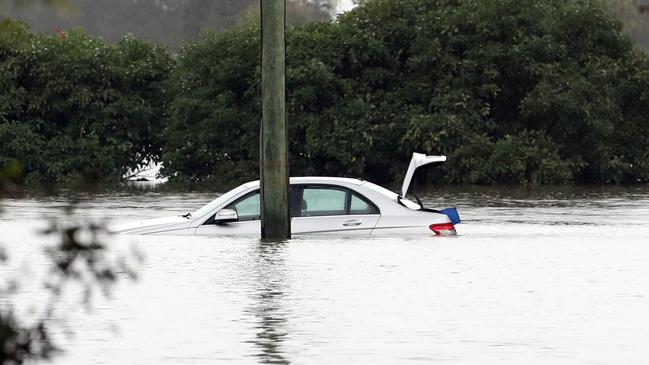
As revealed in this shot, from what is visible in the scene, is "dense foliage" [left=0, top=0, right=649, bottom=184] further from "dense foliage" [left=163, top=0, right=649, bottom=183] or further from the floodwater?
the floodwater

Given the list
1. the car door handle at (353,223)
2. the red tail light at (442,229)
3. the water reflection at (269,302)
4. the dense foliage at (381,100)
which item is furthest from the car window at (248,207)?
the dense foliage at (381,100)

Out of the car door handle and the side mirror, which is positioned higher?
the side mirror

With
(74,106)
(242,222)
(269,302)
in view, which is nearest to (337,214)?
(242,222)

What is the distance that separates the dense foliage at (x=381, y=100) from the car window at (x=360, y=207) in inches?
917

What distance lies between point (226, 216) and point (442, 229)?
2.65 metres

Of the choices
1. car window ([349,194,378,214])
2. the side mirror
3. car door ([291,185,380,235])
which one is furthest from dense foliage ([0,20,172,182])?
car window ([349,194,378,214])

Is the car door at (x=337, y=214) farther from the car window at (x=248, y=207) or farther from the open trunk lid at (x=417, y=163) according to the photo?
the open trunk lid at (x=417, y=163)

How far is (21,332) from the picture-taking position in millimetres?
4426

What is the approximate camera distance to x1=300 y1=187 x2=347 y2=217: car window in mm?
21516

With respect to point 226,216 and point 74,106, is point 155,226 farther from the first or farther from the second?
point 74,106

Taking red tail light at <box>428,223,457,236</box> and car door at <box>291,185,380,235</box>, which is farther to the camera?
red tail light at <box>428,223,457,236</box>

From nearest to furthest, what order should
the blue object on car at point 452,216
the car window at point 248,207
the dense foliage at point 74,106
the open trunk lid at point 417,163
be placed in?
the blue object on car at point 452,216 < the car window at point 248,207 < the open trunk lid at point 417,163 < the dense foliage at point 74,106

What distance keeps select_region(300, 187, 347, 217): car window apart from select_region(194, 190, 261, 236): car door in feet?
1.97

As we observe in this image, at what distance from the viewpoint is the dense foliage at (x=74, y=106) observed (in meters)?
48.8
